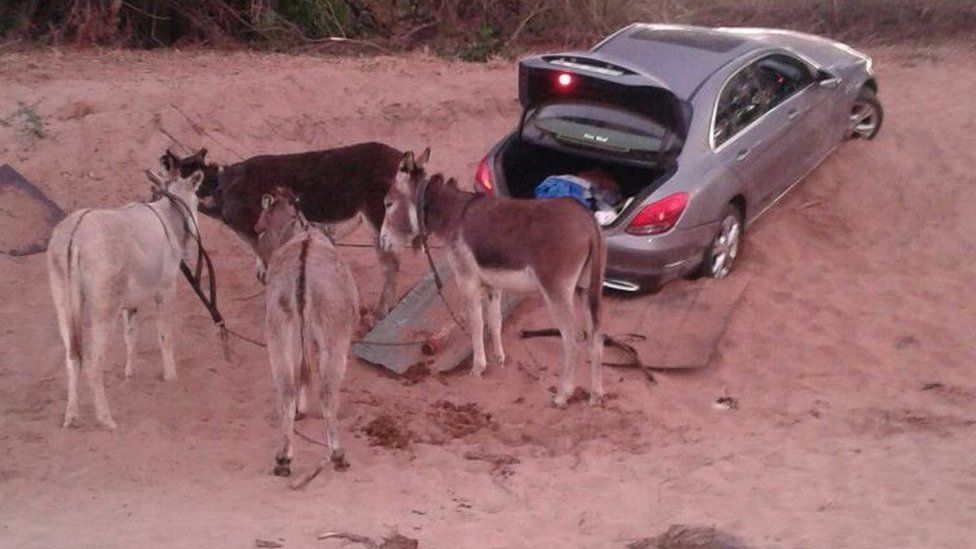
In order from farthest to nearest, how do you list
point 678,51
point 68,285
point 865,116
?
point 865,116
point 678,51
point 68,285

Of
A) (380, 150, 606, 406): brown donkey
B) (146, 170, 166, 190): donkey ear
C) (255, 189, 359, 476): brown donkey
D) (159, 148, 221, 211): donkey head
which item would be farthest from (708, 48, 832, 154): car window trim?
(146, 170, 166, 190): donkey ear

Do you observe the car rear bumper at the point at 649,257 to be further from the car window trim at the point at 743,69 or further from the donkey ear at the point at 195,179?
the donkey ear at the point at 195,179

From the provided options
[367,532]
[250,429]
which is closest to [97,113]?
[250,429]

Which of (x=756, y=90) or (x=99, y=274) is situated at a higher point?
(x=756, y=90)

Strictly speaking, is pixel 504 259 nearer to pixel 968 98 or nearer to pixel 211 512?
pixel 211 512

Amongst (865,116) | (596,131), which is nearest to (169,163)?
(596,131)

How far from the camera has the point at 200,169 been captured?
32.5 feet

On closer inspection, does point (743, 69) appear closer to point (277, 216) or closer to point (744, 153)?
point (744, 153)

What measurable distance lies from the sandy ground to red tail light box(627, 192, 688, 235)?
0.73 metres

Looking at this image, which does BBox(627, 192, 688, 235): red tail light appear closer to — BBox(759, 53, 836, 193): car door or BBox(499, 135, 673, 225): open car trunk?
BBox(499, 135, 673, 225): open car trunk

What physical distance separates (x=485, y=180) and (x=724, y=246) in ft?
6.92

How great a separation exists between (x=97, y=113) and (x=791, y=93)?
280 inches

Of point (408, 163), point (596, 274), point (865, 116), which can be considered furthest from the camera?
point (865, 116)

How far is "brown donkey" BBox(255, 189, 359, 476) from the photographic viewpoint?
7.68 metres
